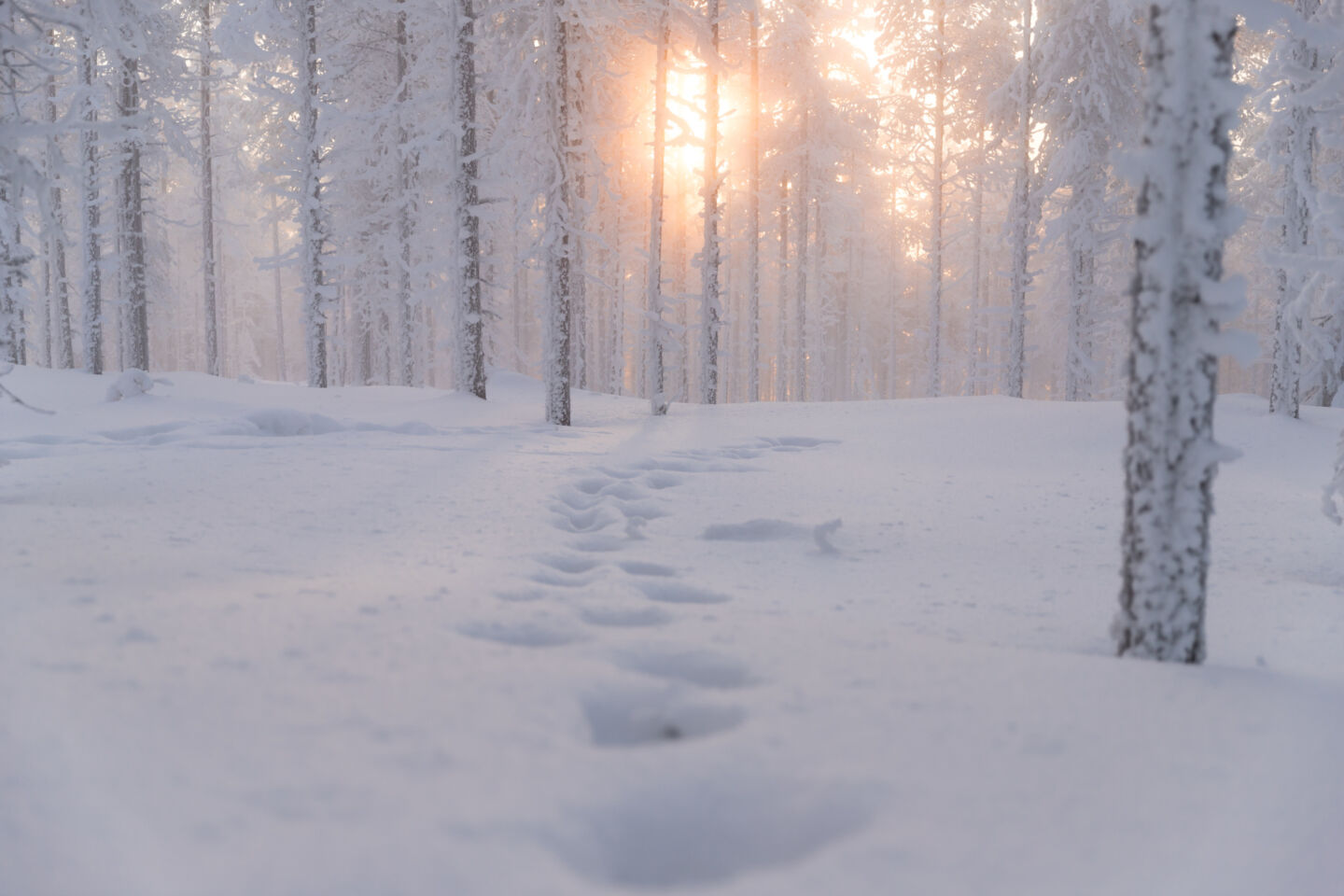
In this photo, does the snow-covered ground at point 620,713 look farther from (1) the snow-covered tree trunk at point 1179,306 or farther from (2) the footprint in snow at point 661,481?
(2) the footprint in snow at point 661,481

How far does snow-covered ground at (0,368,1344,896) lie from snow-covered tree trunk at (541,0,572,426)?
6.63 metres

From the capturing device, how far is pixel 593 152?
12.9 meters

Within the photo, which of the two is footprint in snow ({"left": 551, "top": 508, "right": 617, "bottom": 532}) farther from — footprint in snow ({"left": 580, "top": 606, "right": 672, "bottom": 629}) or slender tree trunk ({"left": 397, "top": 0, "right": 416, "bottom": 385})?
slender tree trunk ({"left": 397, "top": 0, "right": 416, "bottom": 385})

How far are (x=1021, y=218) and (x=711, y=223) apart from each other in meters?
7.32

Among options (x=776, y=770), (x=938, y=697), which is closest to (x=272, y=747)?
(x=776, y=770)

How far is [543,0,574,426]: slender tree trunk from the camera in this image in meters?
11.6

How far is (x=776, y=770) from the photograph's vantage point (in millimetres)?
1988

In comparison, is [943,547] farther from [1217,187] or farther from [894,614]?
[1217,187]

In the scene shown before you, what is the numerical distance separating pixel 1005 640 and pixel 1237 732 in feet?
3.20

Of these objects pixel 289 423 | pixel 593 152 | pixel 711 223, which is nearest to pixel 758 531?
pixel 289 423

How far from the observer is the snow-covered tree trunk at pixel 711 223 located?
15.1m

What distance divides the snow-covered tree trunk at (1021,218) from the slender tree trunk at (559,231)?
1053cm

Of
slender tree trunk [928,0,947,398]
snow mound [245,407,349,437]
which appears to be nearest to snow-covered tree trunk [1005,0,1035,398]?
slender tree trunk [928,0,947,398]

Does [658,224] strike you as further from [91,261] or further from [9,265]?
[91,261]
